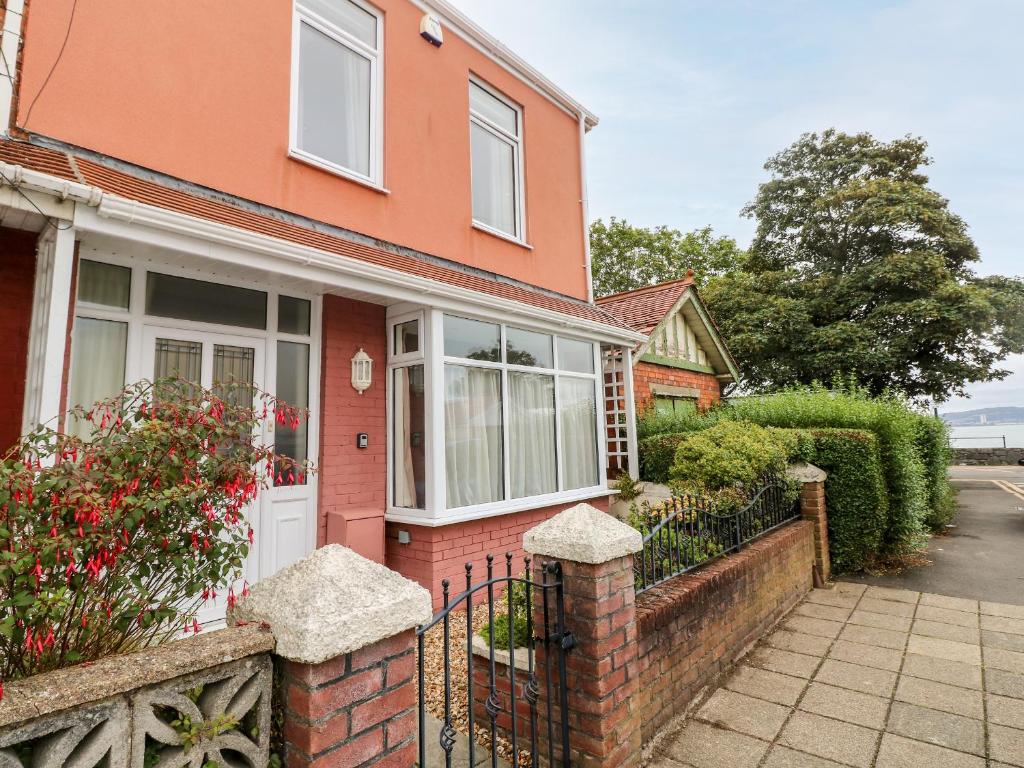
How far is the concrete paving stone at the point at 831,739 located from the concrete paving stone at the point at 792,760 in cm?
5

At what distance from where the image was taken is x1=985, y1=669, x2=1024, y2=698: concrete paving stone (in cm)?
Result: 351

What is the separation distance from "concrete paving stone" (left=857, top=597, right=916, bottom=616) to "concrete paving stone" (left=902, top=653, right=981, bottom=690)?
3.84 feet

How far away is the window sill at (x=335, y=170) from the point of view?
211 inches

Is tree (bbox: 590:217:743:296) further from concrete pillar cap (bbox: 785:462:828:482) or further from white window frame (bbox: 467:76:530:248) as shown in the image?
concrete pillar cap (bbox: 785:462:828:482)

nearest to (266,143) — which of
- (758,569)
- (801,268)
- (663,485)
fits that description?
(758,569)

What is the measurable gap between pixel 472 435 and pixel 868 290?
715 inches

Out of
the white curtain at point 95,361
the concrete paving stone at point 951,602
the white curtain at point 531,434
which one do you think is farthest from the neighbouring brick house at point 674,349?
the white curtain at point 95,361

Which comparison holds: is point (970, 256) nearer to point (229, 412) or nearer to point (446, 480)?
Result: point (446, 480)

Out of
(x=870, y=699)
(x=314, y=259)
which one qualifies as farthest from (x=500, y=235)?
(x=870, y=699)

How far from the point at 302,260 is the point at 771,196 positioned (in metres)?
22.5

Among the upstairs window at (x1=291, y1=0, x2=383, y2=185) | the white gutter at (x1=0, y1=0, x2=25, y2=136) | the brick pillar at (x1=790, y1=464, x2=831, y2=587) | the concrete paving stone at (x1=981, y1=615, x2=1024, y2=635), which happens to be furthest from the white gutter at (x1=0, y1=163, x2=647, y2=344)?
the concrete paving stone at (x1=981, y1=615, x2=1024, y2=635)

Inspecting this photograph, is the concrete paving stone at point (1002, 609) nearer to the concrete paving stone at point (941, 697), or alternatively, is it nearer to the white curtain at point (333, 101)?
the concrete paving stone at point (941, 697)

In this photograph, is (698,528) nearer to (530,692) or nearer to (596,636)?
(596,636)

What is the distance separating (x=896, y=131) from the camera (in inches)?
759
